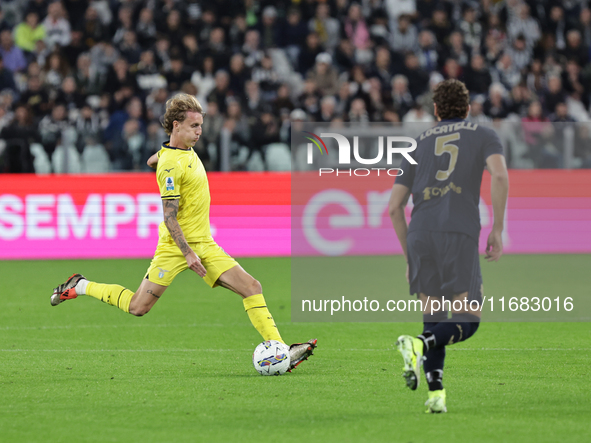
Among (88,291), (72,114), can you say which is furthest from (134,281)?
(72,114)

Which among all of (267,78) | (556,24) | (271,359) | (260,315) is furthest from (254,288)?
(556,24)

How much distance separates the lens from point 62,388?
6.06m

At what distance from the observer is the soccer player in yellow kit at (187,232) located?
6.40 metres

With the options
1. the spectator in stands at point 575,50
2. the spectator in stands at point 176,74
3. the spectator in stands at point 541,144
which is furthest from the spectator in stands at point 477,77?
the spectator in stands at point 176,74

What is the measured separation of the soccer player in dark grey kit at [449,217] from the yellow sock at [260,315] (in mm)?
1791

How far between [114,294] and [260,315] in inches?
46.6

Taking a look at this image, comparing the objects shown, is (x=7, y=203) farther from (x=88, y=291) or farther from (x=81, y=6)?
(x=88, y=291)

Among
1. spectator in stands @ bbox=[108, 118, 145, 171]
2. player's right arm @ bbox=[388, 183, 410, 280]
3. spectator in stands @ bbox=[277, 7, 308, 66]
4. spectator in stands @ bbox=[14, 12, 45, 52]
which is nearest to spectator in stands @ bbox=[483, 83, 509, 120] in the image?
spectator in stands @ bbox=[277, 7, 308, 66]

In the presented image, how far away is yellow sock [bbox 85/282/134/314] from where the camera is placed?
22.8ft

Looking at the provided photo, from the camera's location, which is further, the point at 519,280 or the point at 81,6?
Result: the point at 81,6

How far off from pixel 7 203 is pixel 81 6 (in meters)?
6.27

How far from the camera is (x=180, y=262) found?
6660 mm

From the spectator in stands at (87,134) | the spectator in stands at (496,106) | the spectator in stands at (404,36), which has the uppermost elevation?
the spectator in stands at (404,36)

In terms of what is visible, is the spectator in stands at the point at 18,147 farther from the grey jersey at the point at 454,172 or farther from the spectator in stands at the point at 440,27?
the grey jersey at the point at 454,172
